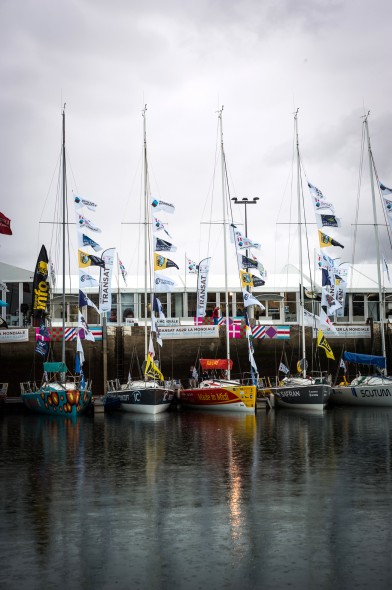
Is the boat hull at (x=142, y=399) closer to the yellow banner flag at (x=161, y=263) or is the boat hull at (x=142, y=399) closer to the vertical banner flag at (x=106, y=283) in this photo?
the vertical banner flag at (x=106, y=283)

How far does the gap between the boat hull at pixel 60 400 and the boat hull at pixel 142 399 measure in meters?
1.82

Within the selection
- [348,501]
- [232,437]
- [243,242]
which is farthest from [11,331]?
[348,501]

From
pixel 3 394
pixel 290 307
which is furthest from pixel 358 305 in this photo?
pixel 3 394

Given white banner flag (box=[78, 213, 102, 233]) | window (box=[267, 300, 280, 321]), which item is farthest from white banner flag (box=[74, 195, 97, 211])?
window (box=[267, 300, 280, 321])

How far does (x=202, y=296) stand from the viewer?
55469 millimetres

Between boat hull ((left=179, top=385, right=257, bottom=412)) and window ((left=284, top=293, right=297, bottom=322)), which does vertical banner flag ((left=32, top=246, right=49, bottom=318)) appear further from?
window ((left=284, top=293, right=297, bottom=322))

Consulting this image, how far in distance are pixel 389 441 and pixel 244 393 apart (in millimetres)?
15190

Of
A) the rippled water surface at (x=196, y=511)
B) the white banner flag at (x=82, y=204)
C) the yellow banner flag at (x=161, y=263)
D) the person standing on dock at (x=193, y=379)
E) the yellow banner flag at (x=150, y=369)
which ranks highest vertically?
the white banner flag at (x=82, y=204)

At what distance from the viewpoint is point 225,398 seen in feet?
154

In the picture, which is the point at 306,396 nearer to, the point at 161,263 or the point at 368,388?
the point at 368,388

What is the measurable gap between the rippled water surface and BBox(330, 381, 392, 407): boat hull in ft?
47.4

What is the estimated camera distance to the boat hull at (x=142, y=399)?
1804 inches

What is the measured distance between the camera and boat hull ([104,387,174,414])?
4581 centimetres

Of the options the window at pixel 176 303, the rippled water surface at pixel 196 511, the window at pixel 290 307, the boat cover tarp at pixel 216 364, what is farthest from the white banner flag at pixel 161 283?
the window at pixel 290 307
